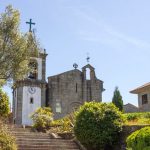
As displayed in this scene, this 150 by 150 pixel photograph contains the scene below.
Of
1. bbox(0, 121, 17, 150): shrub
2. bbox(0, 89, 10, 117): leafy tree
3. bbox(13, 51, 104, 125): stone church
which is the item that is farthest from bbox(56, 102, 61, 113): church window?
bbox(0, 121, 17, 150): shrub

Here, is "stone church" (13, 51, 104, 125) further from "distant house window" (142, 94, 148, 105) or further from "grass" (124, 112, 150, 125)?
"grass" (124, 112, 150, 125)

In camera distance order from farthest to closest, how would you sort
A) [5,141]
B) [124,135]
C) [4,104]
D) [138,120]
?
[4,104] < [138,120] < [124,135] < [5,141]

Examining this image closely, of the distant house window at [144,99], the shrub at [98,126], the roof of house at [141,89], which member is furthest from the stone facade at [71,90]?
the shrub at [98,126]

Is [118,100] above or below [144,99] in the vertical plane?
above

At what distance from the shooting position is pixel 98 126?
17516mm

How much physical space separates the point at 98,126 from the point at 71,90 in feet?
94.6

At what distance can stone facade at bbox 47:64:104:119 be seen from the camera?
147ft

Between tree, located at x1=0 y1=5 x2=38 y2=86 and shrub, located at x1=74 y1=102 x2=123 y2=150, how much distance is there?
3.14 metres

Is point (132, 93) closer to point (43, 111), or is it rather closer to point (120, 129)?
point (43, 111)

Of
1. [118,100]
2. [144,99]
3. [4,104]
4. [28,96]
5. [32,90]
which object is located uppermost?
[32,90]

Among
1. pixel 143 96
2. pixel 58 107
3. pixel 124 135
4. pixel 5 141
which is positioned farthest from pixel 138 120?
pixel 58 107

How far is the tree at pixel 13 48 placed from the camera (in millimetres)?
16906

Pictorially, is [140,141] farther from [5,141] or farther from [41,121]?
[41,121]

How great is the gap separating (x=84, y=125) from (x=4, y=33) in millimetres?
4917
